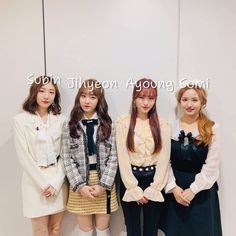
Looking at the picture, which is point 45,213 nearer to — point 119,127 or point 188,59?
point 119,127

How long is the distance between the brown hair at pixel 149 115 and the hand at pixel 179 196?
0.27m

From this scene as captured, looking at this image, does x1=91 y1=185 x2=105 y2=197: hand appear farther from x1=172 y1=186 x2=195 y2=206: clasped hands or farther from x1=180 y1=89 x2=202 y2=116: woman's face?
x1=180 y1=89 x2=202 y2=116: woman's face

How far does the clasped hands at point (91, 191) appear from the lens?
1.74m

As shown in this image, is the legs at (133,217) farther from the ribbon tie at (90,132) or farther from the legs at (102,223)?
the ribbon tie at (90,132)

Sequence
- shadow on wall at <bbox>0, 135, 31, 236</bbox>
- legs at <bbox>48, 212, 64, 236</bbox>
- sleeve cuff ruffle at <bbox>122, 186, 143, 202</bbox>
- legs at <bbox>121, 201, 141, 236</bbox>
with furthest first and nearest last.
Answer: shadow on wall at <bbox>0, 135, 31, 236</bbox> → legs at <bbox>48, 212, 64, 236</bbox> → legs at <bbox>121, 201, 141, 236</bbox> → sleeve cuff ruffle at <bbox>122, 186, 143, 202</bbox>

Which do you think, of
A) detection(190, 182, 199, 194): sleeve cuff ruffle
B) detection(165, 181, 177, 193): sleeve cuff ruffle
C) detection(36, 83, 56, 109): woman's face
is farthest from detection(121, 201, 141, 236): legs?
detection(36, 83, 56, 109): woman's face

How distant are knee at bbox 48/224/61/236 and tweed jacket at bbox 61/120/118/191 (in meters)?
0.37

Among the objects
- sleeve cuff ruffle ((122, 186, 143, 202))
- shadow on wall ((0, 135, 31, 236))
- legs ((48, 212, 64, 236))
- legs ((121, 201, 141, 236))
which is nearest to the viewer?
sleeve cuff ruffle ((122, 186, 143, 202))

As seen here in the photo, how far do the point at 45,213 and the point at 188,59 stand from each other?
135 centimetres

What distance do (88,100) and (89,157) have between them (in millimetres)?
353

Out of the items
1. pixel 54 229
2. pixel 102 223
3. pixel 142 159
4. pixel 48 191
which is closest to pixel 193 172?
Answer: pixel 142 159

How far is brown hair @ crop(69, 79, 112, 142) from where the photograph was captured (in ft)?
5.82

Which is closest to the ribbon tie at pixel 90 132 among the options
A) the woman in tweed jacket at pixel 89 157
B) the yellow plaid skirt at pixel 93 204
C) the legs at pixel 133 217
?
the woman in tweed jacket at pixel 89 157

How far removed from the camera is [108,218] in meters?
1.88
